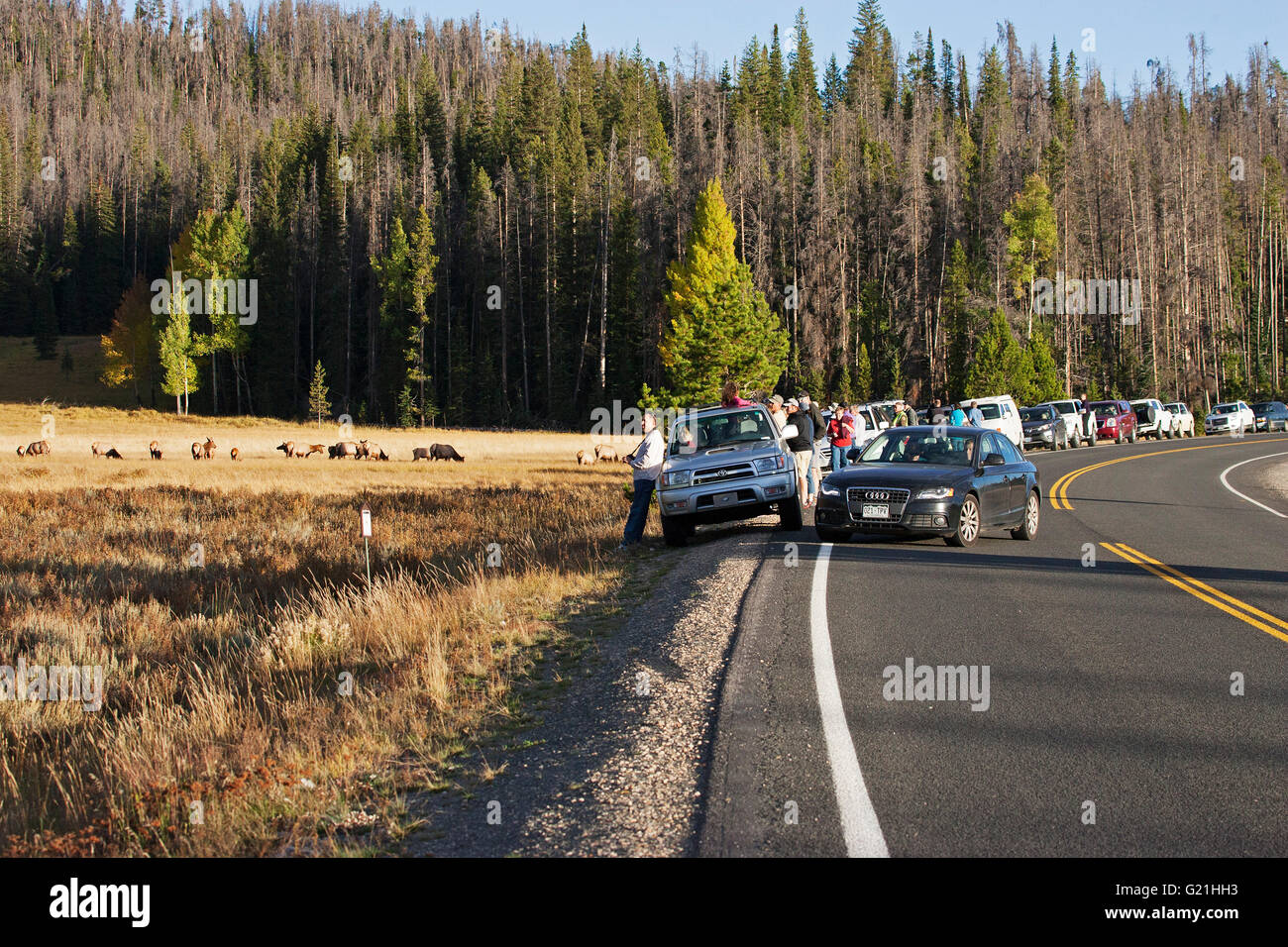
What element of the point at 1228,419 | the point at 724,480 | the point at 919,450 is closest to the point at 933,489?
the point at 919,450

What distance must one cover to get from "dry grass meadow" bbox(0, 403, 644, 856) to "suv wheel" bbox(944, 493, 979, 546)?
14.1 feet

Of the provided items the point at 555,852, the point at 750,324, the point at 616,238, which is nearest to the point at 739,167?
the point at 616,238

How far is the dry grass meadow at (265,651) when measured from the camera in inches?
217

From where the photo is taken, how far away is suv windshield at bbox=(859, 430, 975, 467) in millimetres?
14891

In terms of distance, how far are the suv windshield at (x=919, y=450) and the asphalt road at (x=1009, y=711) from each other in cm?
182

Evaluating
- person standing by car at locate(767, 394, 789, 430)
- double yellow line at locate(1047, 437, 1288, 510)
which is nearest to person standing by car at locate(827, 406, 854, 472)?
person standing by car at locate(767, 394, 789, 430)

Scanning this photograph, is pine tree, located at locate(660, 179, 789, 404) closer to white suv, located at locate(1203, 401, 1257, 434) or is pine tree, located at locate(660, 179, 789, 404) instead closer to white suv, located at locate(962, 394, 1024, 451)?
white suv, located at locate(962, 394, 1024, 451)

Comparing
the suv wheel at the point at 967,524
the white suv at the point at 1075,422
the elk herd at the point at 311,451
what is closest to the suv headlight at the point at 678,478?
the suv wheel at the point at 967,524

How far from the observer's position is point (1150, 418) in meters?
53.1

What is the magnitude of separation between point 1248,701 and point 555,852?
181 inches

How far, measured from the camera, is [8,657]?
36.9 feet

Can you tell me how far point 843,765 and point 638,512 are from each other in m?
9.99

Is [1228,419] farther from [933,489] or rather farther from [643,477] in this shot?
[643,477]
